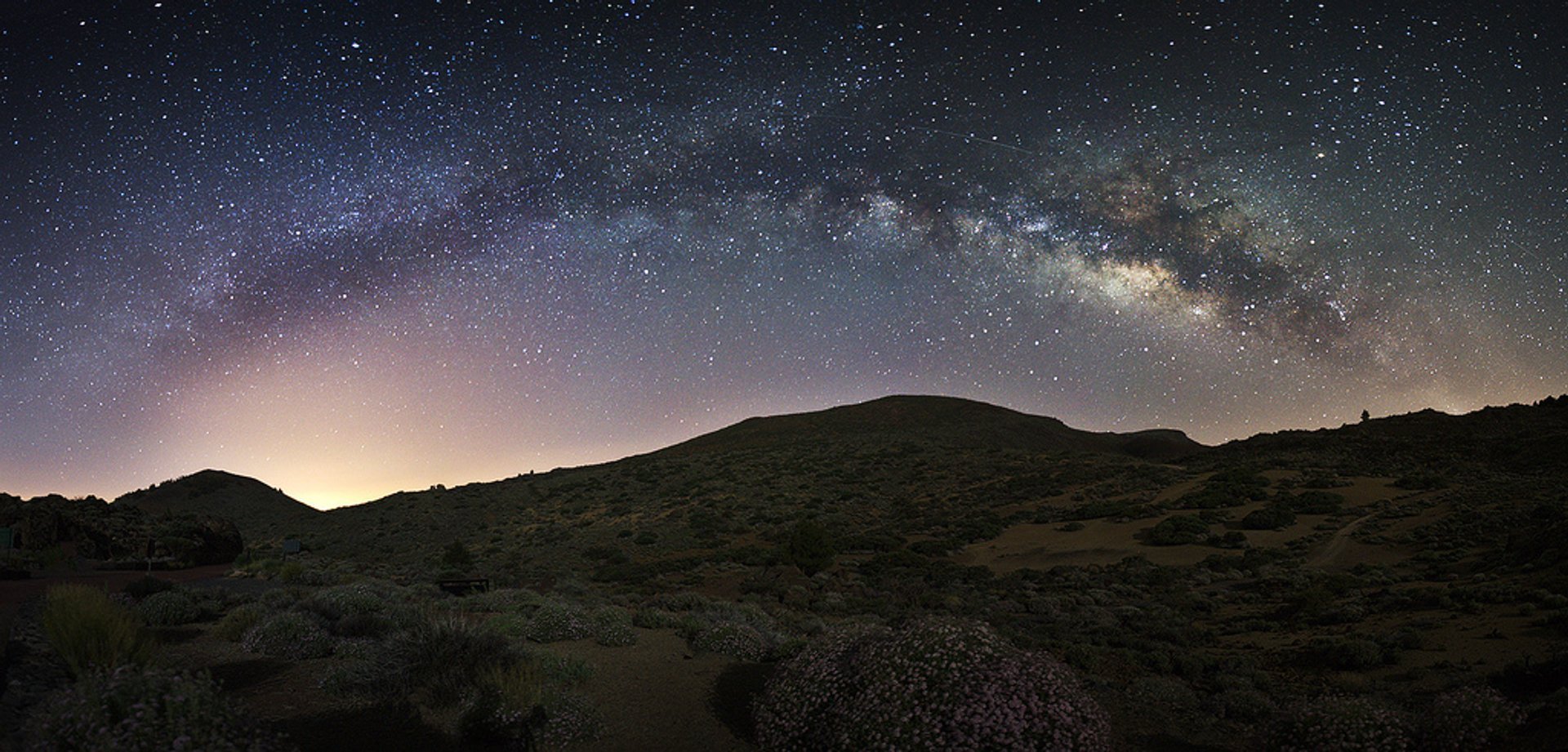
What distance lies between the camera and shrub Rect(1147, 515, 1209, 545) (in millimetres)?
30312

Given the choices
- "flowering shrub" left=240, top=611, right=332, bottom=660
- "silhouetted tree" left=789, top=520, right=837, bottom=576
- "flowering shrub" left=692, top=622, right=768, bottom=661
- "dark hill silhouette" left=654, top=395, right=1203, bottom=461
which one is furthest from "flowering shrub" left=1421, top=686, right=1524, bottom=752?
"dark hill silhouette" left=654, top=395, right=1203, bottom=461

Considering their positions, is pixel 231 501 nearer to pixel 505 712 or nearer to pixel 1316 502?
pixel 505 712

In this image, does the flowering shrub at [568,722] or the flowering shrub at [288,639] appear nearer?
the flowering shrub at [568,722]

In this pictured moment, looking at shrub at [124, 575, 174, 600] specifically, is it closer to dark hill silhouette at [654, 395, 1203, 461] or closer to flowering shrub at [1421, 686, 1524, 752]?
flowering shrub at [1421, 686, 1524, 752]

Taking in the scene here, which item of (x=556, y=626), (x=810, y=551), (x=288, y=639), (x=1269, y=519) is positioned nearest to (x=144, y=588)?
(x=288, y=639)

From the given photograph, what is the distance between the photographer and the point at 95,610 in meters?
9.01

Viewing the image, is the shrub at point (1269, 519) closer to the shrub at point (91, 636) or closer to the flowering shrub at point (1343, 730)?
the flowering shrub at point (1343, 730)

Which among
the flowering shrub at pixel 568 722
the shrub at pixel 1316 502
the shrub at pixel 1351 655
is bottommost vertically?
the shrub at pixel 1351 655

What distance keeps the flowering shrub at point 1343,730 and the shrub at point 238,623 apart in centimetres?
1510

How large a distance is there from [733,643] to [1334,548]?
2528 centimetres

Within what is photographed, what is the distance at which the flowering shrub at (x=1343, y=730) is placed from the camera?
7.04m

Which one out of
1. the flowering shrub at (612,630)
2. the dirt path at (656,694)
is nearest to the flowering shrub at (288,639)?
the dirt path at (656,694)

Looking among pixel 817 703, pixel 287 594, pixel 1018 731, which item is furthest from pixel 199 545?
pixel 1018 731

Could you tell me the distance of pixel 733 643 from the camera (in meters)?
12.2
